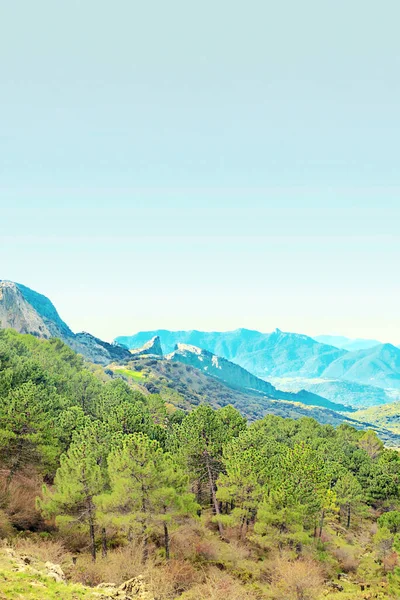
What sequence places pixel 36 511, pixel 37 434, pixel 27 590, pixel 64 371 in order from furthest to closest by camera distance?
pixel 64 371 → pixel 37 434 → pixel 36 511 → pixel 27 590

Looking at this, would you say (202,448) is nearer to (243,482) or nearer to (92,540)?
(243,482)

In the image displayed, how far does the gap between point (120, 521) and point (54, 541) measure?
859 cm

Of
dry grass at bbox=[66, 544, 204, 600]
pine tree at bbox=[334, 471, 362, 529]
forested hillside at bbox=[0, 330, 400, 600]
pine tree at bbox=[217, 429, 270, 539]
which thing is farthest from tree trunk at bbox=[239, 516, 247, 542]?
pine tree at bbox=[334, 471, 362, 529]

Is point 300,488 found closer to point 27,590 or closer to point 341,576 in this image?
point 341,576

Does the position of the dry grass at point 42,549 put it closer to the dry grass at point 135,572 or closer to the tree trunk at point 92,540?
the dry grass at point 135,572

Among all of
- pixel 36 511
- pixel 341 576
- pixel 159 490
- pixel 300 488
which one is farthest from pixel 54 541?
pixel 341 576

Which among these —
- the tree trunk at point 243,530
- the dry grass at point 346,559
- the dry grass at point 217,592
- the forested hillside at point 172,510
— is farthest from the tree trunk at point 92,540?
the dry grass at point 346,559

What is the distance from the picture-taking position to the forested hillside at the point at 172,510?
111ft

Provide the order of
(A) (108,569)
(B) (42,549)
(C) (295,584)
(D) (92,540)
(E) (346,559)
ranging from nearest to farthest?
(A) (108,569)
(B) (42,549)
(C) (295,584)
(D) (92,540)
(E) (346,559)

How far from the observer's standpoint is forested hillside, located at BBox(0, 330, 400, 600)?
111ft

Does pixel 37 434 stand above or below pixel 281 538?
above

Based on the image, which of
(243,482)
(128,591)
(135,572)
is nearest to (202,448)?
(243,482)

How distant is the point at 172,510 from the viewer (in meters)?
37.7

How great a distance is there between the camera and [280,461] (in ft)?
173
